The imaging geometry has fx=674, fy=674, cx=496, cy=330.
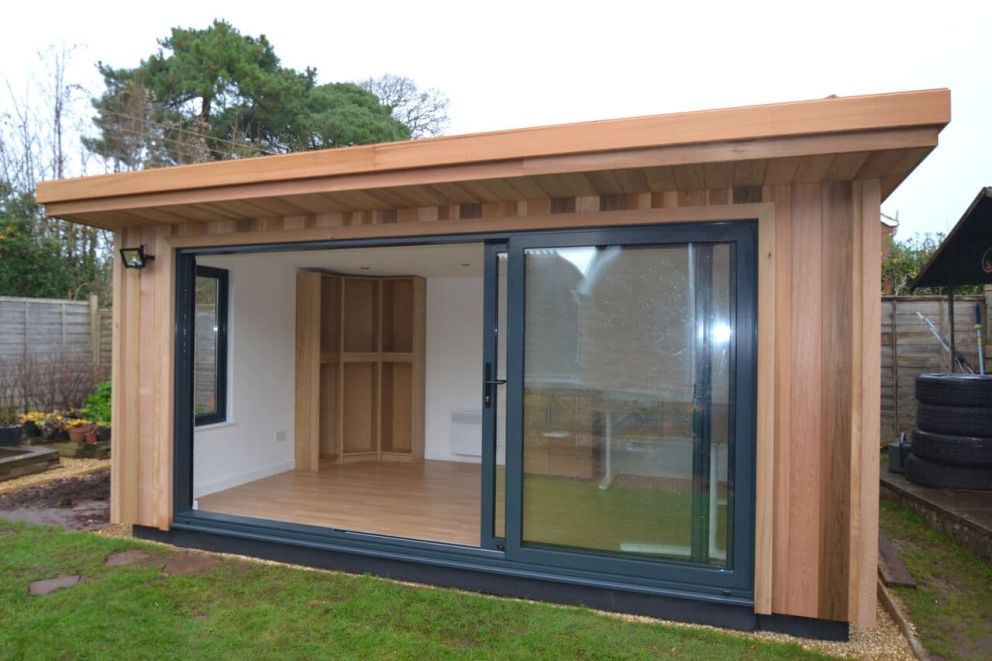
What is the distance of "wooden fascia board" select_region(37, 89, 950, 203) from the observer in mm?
2477

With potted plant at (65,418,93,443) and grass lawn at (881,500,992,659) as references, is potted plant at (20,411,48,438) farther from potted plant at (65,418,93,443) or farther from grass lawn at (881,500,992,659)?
grass lawn at (881,500,992,659)

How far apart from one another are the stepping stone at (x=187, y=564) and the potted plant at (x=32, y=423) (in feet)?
14.2

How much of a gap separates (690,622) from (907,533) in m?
2.40

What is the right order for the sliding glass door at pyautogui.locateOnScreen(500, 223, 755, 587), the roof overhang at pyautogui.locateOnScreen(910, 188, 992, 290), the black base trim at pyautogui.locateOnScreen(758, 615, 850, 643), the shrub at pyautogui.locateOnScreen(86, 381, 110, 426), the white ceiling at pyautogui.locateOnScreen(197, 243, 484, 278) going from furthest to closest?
the shrub at pyautogui.locateOnScreen(86, 381, 110, 426)
the white ceiling at pyautogui.locateOnScreen(197, 243, 484, 278)
the roof overhang at pyautogui.locateOnScreen(910, 188, 992, 290)
the sliding glass door at pyautogui.locateOnScreen(500, 223, 755, 587)
the black base trim at pyautogui.locateOnScreen(758, 615, 850, 643)

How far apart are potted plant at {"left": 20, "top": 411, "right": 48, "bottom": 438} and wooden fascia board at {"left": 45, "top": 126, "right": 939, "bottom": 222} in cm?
441

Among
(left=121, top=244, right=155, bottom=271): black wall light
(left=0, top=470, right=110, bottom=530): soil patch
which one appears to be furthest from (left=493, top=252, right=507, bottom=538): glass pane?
(left=0, top=470, right=110, bottom=530): soil patch

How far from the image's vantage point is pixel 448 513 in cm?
485

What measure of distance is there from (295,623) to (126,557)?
157 cm

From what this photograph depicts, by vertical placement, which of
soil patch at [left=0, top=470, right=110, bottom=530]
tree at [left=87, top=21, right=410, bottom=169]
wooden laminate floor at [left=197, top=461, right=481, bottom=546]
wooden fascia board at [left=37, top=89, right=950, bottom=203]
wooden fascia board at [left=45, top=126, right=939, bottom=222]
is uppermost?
tree at [left=87, top=21, right=410, bottom=169]

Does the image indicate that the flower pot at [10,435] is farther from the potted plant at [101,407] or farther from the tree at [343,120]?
the tree at [343,120]

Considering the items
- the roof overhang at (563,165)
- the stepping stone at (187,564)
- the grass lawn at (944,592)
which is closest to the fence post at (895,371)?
the grass lawn at (944,592)

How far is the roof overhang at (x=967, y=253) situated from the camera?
190 inches

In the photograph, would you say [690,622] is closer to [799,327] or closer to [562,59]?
[799,327]

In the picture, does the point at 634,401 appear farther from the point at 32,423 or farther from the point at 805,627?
the point at 32,423
